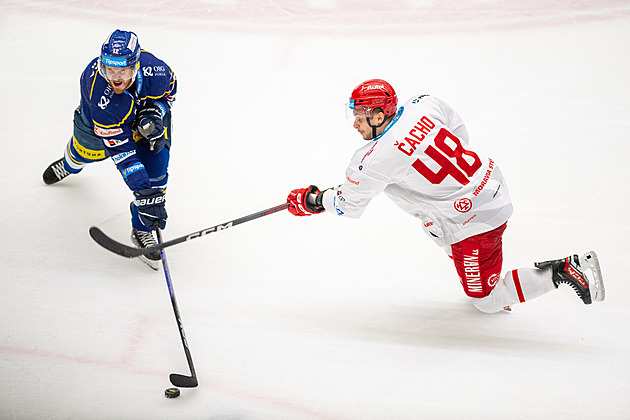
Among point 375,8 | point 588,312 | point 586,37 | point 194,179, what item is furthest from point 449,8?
point 588,312

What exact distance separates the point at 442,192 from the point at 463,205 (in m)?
0.11

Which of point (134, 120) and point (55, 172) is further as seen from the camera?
point (55, 172)

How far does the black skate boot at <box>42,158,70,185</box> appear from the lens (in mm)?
3809

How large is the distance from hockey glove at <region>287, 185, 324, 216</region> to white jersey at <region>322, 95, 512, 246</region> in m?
0.06

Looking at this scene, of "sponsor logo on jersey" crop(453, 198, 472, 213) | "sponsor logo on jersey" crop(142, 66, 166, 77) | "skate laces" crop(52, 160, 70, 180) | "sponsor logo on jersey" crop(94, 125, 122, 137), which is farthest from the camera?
"skate laces" crop(52, 160, 70, 180)

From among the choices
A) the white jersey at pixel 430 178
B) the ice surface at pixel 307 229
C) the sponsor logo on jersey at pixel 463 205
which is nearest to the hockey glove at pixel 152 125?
the ice surface at pixel 307 229

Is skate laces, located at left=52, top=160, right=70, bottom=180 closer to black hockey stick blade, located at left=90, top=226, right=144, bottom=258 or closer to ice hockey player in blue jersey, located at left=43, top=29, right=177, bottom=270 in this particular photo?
ice hockey player in blue jersey, located at left=43, top=29, right=177, bottom=270

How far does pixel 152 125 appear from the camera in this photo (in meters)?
3.13

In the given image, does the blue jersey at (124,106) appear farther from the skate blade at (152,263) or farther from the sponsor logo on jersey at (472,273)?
the sponsor logo on jersey at (472,273)

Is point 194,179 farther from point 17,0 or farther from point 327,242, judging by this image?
point 17,0

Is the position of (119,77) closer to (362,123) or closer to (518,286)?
(362,123)

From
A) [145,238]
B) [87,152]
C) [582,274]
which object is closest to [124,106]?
[87,152]

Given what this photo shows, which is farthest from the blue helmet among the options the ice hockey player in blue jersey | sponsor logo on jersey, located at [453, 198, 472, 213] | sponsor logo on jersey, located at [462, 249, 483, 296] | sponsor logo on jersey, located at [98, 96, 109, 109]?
sponsor logo on jersey, located at [462, 249, 483, 296]

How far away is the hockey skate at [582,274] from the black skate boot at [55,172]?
8.83 feet
